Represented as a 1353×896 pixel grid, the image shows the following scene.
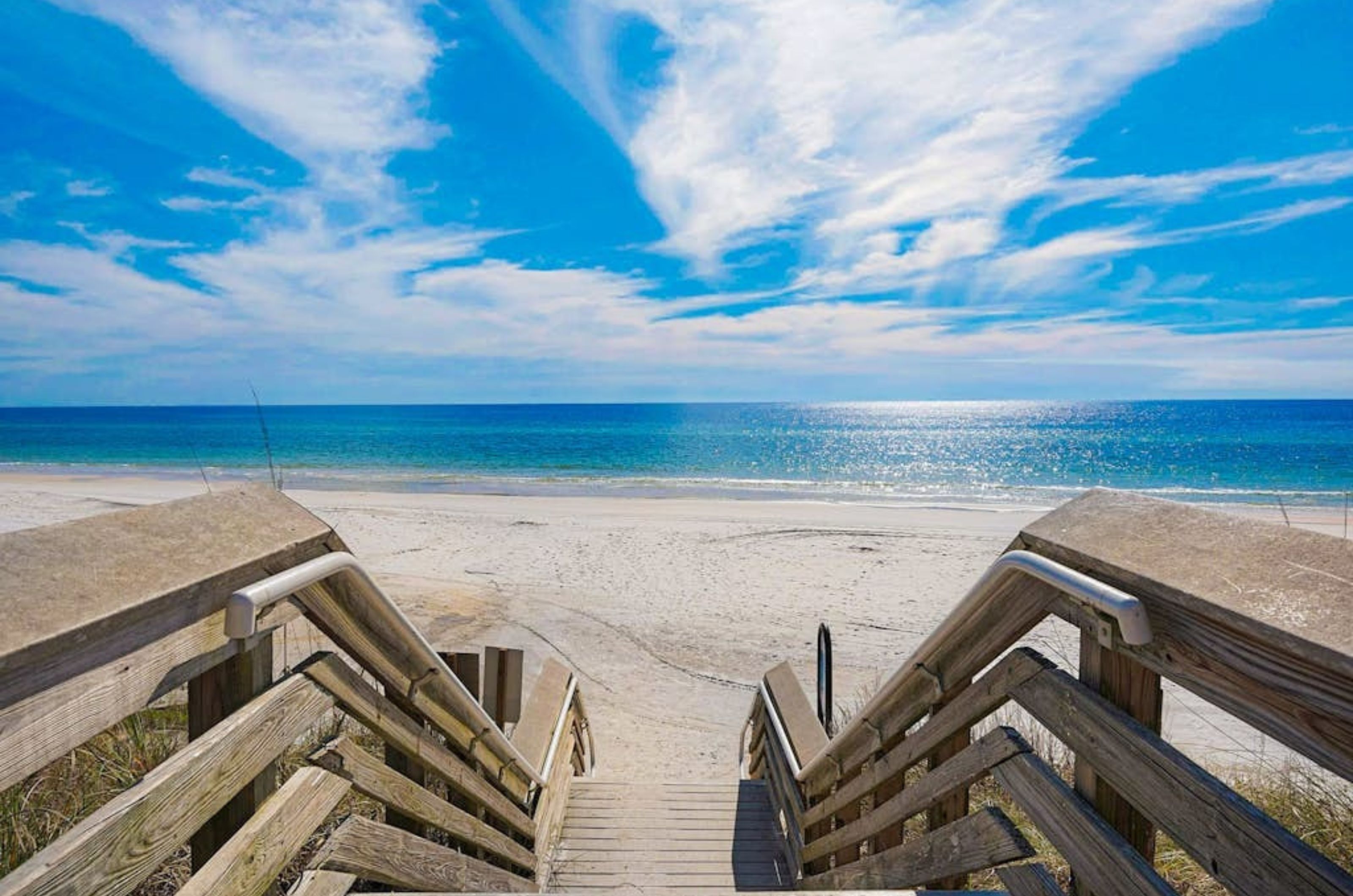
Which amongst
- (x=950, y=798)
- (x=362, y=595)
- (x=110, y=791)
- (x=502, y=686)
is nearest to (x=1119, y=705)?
(x=950, y=798)

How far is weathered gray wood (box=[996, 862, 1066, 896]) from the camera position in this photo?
5.19ft

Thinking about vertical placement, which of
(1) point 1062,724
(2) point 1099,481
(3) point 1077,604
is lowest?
(2) point 1099,481

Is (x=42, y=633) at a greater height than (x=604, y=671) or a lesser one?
greater

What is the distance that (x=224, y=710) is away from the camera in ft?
5.11

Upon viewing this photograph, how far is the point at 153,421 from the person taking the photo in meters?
99.8

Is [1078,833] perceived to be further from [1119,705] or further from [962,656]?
[962,656]

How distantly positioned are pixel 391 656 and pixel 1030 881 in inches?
64.4

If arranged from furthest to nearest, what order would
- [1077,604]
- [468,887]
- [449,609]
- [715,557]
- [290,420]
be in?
[290,420]
[715,557]
[449,609]
[468,887]
[1077,604]

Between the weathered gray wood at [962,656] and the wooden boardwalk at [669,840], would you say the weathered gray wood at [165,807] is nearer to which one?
the weathered gray wood at [962,656]

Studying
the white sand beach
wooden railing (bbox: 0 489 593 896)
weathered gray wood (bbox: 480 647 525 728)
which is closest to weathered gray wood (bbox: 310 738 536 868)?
wooden railing (bbox: 0 489 593 896)

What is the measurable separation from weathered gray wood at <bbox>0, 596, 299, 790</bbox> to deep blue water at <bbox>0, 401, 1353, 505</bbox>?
18.0ft

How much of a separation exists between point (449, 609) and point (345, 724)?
5580 millimetres

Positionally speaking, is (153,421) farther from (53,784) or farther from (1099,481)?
(53,784)

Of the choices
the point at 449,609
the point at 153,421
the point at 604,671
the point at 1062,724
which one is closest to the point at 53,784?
the point at 1062,724
